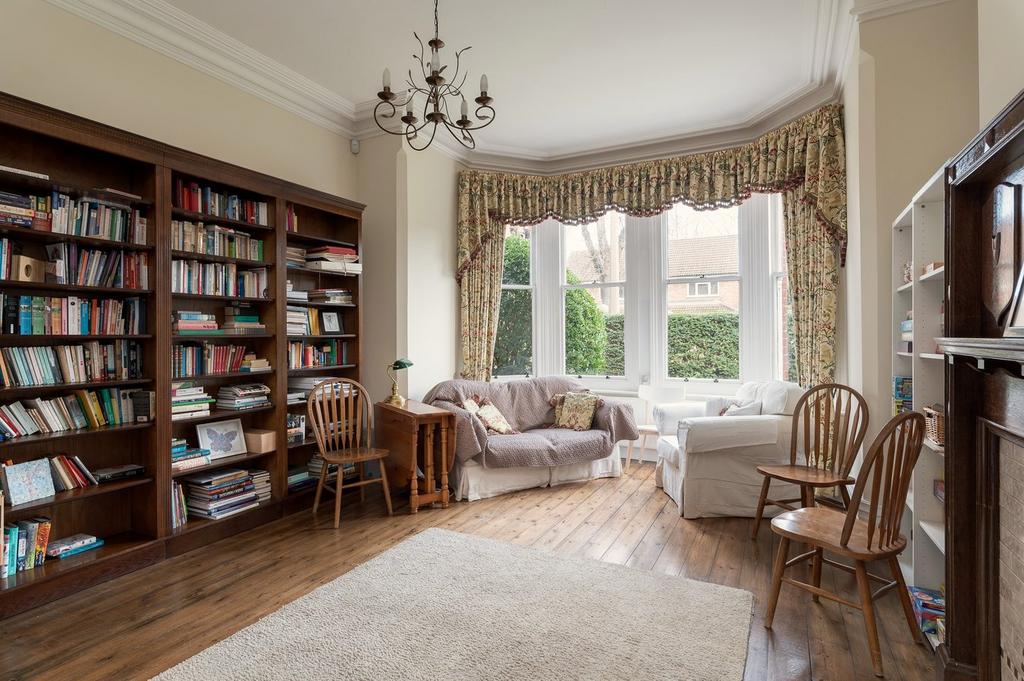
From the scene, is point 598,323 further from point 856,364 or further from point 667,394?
point 856,364

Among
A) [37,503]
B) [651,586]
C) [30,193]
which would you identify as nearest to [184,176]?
[30,193]

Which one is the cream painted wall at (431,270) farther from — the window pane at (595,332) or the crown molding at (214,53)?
the window pane at (595,332)

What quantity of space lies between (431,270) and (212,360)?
2081mm

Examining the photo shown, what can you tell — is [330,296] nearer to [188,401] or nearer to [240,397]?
[240,397]

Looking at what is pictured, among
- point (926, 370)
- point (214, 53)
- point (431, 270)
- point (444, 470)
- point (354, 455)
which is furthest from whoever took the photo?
point (431, 270)

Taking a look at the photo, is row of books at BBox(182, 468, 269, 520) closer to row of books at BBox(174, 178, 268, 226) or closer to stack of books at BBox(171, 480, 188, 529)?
stack of books at BBox(171, 480, 188, 529)

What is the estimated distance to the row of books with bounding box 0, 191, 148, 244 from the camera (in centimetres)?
249

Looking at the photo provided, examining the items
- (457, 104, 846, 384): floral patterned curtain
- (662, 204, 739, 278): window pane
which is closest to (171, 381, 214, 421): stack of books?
(457, 104, 846, 384): floral patterned curtain

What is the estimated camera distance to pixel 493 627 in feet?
7.67

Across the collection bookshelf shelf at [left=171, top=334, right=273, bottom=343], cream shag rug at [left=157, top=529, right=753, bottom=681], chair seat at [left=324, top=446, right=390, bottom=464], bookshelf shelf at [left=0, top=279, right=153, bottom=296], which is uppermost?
bookshelf shelf at [left=0, top=279, right=153, bottom=296]

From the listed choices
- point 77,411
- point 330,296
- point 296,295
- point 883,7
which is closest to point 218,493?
point 77,411

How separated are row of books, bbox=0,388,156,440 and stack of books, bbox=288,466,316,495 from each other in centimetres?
115

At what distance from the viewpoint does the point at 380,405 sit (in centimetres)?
429

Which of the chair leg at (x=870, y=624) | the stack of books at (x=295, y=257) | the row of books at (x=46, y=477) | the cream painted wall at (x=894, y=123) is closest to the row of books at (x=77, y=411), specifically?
the row of books at (x=46, y=477)
